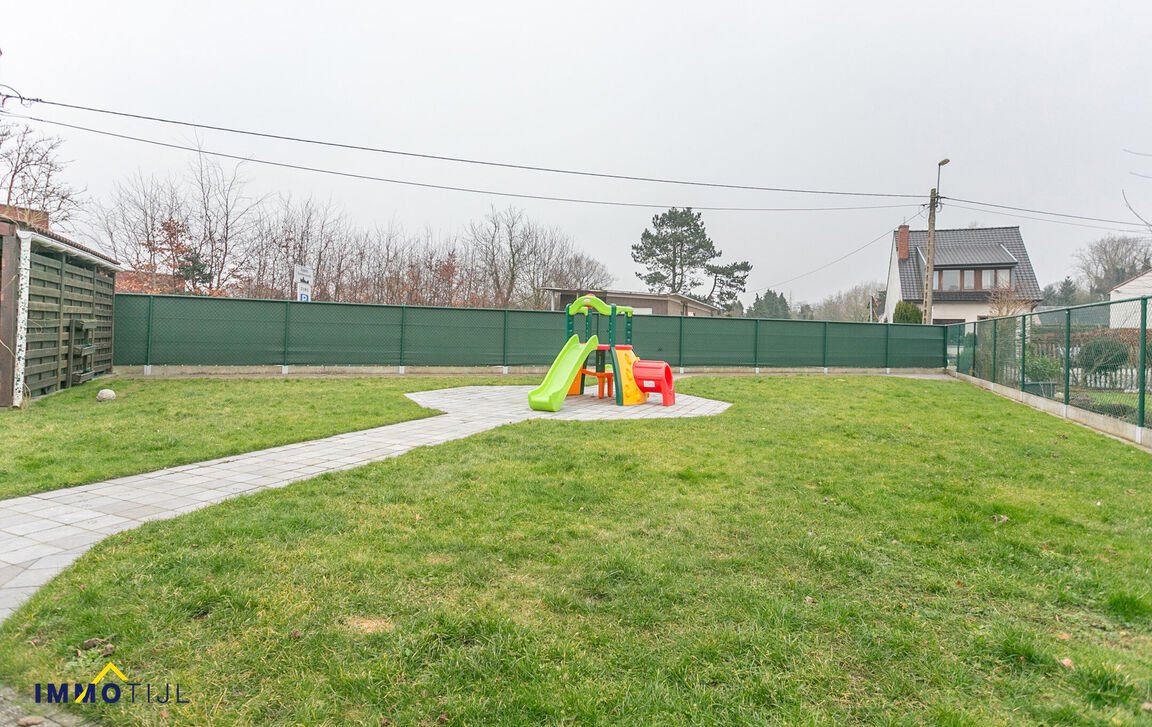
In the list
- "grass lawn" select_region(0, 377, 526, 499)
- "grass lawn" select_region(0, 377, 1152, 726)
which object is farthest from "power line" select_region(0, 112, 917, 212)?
"grass lawn" select_region(0, 377, 1152, 726)

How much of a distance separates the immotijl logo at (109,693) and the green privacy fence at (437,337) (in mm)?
12709

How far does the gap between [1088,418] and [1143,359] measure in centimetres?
171

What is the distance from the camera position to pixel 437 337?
49.3ft

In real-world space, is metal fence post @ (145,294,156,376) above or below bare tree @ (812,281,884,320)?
below

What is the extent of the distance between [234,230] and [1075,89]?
2383 centimetres

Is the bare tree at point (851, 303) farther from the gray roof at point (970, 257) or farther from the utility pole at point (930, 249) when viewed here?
the utility pole at point (930, 249)

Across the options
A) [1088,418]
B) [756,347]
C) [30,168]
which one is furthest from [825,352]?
[30,168]

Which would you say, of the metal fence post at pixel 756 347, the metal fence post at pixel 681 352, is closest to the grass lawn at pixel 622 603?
the metal fence post at pixel 681 352

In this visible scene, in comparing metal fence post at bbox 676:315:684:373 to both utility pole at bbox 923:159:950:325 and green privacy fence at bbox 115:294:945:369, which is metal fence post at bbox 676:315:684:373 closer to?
green privacy fence at bbox 115:294:945:369

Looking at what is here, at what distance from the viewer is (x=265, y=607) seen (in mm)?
2455

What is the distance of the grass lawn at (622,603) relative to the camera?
1.90 m

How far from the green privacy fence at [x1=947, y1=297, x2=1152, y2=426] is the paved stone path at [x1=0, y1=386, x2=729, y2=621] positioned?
7311 millimetres

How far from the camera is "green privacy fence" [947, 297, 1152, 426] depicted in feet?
24.1

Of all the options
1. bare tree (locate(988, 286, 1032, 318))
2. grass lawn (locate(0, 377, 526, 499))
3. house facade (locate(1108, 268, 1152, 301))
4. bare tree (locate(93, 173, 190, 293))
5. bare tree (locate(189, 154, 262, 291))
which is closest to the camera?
grass lawn (locate(0, 377, 526, 499))
